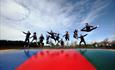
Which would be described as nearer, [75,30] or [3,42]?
[75,30]

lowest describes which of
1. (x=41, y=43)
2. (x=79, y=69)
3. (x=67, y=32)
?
(x=79, y=69)

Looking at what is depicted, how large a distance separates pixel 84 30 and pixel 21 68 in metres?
12.3

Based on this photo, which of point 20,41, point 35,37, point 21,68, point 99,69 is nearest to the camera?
point 99,69

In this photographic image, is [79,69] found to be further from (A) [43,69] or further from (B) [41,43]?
(B) [41,43]

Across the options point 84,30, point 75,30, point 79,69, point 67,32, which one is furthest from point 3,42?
point 79,69

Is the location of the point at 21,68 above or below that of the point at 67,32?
below

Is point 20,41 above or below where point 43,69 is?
above

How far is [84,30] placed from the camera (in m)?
16.6

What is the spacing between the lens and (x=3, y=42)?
19.2 m

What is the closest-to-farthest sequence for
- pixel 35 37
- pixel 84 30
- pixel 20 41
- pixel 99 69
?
pixel 99 69 → pixel 84 30 → pixel 35 37 → pixel 20 41

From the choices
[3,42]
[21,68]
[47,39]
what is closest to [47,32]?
[47,39]

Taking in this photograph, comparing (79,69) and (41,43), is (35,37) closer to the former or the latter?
(41,43)

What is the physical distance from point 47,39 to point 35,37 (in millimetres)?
2524

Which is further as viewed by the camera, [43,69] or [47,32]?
[47,32]
